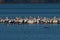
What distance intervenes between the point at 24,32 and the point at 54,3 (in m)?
21.9

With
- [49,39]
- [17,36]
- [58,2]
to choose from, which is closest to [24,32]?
[17,36]

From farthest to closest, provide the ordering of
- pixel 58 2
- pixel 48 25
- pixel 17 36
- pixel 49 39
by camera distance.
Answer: pixel 58 2 < pixel 48 25 < pixel 17 36 < pixel 49 39

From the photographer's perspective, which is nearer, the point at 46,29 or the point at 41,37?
the point at 41,37

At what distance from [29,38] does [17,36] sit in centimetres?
110

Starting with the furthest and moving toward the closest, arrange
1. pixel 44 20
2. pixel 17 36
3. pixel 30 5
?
pixel 30 5 < pixel 44 20 < pixel 17 36

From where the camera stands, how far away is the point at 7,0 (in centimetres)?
4184

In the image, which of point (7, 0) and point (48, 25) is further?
point (7, 0)

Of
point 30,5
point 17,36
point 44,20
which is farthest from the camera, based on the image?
point 30,5

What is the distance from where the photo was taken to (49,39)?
54.7 feet

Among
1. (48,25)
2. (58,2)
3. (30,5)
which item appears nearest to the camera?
(48,25)

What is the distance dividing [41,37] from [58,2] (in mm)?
23252

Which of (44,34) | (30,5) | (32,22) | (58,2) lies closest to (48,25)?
(32,22)

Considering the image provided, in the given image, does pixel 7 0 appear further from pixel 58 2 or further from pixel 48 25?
pixel 48 25

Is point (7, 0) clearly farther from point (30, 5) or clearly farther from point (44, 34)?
point (44, 34)
